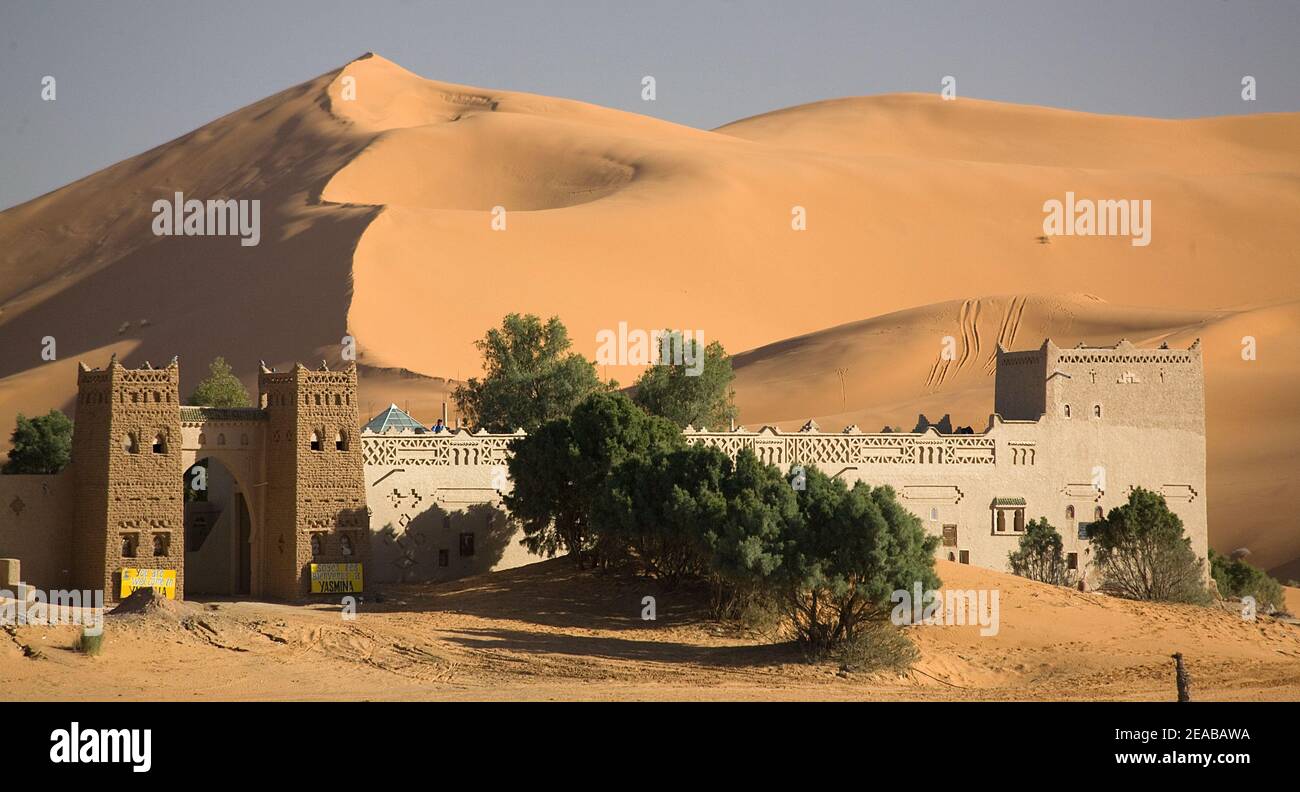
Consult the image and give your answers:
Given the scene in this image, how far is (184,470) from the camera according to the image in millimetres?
34562

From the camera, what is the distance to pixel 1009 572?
138 ft

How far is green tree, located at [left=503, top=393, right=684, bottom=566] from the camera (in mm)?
37125

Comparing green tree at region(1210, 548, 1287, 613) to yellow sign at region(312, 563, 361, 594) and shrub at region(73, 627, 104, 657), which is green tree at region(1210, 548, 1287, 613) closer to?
yellow sign at region(312, 563, 361, 594)

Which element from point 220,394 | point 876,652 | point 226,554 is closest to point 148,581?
point 226,554

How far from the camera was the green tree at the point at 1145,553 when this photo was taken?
40.4 m

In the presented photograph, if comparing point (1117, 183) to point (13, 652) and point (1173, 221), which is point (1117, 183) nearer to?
point (1173, 221)

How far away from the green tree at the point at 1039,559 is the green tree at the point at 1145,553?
0.94 m

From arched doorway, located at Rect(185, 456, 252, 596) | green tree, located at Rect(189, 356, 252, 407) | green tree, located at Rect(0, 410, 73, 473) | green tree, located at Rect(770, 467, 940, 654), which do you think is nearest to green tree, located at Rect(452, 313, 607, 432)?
green tree, located at Rect(189, 356, 252, 407)

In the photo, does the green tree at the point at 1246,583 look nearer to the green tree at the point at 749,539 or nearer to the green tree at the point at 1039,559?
the green tree at the point at 1039,559

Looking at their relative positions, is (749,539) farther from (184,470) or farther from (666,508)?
(184,470)

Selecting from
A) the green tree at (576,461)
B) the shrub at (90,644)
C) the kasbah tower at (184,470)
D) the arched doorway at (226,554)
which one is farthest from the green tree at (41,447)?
the shrub at (90,644)

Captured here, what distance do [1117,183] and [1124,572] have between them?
3080 inches
